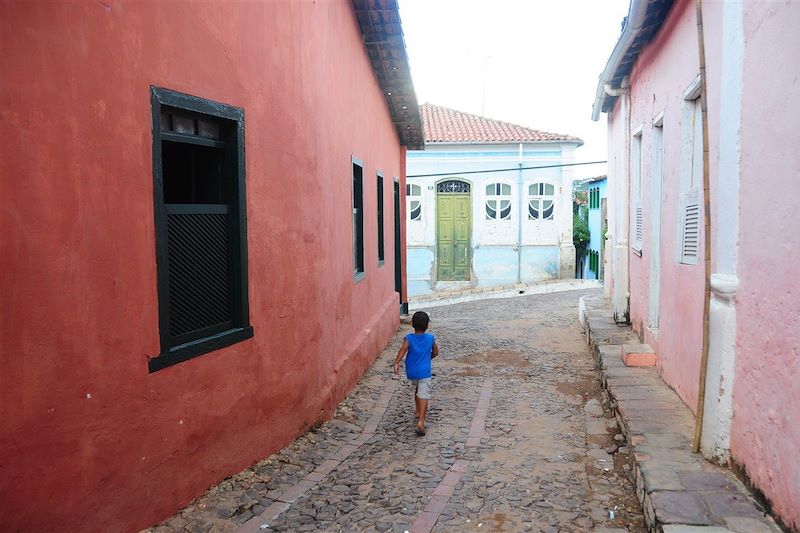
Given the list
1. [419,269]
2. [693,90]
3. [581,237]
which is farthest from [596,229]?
[693,90]

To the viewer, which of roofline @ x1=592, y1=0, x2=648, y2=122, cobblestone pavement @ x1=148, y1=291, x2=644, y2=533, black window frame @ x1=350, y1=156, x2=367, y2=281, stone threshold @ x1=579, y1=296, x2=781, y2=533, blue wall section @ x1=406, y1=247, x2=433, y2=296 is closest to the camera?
stone threshold @ x1=579, y1=296, x2=781, y2=533

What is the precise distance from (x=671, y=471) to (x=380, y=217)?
7.96 m

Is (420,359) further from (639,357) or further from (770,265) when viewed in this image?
(770,265)

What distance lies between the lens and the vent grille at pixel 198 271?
4.32 m

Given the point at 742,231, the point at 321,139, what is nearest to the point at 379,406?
the point at 321,139

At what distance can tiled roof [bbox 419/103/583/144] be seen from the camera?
21.7 meters

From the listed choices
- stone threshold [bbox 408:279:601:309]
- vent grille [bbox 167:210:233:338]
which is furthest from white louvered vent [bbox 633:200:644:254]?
stone threshold [bbox 408:279:601:309]

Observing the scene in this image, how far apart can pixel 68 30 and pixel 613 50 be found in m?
6.74

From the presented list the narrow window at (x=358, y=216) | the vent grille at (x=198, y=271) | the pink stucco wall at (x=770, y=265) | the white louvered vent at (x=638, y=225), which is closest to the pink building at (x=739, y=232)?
the pink stucco wall at (x=770, y=265)

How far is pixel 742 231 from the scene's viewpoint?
3971mm

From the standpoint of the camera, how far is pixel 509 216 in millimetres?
22203

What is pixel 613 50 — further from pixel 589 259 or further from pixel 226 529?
pixel 589 259

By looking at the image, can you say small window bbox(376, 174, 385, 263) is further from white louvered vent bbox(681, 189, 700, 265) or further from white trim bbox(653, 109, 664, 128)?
white louvered vent bbox(681, 189, 700, 265)

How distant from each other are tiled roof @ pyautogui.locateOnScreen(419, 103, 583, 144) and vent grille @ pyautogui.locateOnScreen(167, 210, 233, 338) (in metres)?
16.6
